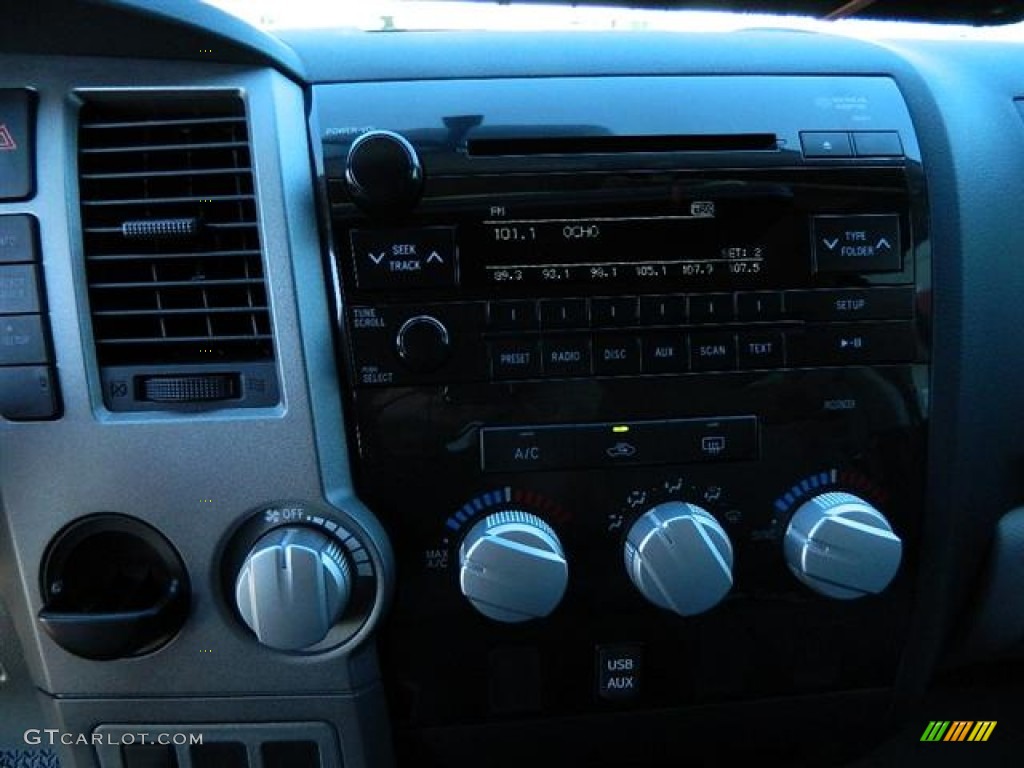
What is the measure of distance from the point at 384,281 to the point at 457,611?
0.40 m

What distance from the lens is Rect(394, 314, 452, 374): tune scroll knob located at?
2.98 feet

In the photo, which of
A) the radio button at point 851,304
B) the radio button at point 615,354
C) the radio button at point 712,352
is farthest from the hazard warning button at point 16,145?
the radio button at point 851,304

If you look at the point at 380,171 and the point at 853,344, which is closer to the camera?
the point at 380,171

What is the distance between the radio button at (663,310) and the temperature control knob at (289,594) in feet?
1.48

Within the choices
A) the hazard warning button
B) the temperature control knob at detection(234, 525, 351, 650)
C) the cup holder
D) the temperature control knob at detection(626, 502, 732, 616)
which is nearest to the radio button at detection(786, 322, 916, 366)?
the temperature control knob at detection(626, 502, 732, 616)

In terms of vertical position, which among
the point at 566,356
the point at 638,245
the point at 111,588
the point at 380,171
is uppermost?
the point at 380,171

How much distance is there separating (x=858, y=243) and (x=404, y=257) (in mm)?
540

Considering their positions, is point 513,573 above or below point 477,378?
below

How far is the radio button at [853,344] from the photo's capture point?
3.17 feet

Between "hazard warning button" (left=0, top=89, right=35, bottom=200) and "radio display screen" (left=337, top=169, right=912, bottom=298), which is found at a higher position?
"hazard warning button" (left=0, top=89, right=35, bottom=200)

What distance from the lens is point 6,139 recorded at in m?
0.87

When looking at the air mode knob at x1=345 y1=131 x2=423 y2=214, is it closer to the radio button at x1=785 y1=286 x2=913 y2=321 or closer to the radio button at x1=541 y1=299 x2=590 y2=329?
the radio button at x1=541 y1=299 x2=590 y2=329

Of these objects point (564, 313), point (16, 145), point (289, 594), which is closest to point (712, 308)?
point (564, 313)

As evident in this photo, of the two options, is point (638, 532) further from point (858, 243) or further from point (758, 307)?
point (858, 243)
